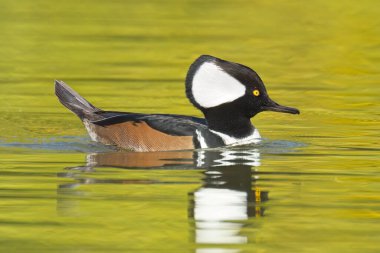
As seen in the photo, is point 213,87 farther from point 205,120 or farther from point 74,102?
point 74,102

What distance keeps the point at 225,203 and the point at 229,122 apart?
3.03 metres

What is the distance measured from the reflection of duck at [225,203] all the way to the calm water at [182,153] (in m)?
0.02

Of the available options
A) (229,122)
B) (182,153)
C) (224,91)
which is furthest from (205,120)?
(182,153)

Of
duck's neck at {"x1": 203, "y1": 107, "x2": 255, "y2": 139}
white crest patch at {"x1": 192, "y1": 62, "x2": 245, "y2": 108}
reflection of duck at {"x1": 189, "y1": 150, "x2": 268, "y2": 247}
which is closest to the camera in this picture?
reflection of duck at {"x1": 189, "y1": 150, "x2": 268, "y2": 247}

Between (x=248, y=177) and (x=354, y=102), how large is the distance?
526 centimetres

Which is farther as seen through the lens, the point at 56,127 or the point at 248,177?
the point at 56,127

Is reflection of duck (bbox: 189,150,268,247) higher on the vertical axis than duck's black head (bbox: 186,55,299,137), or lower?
lower

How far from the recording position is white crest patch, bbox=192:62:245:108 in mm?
12648

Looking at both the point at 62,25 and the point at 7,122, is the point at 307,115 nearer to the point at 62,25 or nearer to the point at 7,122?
the point at 7,122

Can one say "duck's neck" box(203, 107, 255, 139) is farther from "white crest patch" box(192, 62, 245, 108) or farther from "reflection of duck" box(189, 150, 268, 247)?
"reflection of duck" box(189, 150, 268, 247)

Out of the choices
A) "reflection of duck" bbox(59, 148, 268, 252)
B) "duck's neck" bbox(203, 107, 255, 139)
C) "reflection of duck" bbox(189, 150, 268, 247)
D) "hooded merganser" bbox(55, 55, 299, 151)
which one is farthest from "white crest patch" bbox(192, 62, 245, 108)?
"reflection of duck" bbox(189, 150, 268, 247)

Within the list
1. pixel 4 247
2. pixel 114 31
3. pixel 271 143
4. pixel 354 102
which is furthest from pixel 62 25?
pixel 4 247

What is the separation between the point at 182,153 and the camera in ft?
41.3

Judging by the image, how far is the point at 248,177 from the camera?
1143 cm
